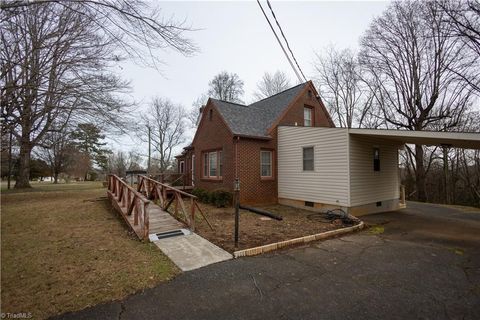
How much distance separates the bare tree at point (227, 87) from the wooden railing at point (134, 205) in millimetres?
23207

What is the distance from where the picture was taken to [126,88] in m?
11.1

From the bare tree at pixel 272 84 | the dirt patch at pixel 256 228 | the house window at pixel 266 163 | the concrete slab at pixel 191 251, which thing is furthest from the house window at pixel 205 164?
the bare tree at pixel 272 84

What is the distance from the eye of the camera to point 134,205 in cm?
688

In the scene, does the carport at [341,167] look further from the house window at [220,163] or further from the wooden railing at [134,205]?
the wooden railing at [134,205]

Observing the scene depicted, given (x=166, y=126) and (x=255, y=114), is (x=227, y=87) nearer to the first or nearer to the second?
(x=166, y=126)

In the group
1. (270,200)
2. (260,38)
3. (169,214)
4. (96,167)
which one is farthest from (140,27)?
(96,167)

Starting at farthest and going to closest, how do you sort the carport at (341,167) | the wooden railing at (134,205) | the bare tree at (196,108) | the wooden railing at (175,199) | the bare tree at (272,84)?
the bare tree at (196,108) < the bare tree at (272,84) < the carport at (341,167) < the wooden railing at (175,199) < the wooden railing at (134,205)

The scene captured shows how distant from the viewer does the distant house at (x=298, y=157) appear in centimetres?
901

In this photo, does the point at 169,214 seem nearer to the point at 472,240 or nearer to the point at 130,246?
the point at 130,246

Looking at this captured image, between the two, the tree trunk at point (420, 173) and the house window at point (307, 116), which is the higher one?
the house window at point (307, 116)

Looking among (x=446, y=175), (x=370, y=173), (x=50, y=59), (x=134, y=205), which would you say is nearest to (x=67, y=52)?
(x=50, y=59)

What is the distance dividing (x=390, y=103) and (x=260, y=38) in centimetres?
1815

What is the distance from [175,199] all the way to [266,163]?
540 centimetres

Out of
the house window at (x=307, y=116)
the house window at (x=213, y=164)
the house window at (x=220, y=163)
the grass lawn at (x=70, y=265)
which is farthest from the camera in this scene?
the house window at (x=307, y=116)
